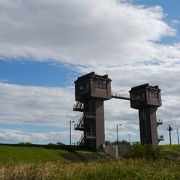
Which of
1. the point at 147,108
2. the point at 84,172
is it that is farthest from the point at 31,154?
the point at 84,172

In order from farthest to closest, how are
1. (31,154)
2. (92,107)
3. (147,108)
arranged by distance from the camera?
(147,108)
(92,107)
(31,154)

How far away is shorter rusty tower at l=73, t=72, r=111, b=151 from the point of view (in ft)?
250

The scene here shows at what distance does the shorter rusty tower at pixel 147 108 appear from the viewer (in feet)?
296

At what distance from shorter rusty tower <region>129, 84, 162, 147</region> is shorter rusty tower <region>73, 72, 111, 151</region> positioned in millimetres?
12550

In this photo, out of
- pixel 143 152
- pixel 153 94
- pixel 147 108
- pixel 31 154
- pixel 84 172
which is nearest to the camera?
pixel 84 172

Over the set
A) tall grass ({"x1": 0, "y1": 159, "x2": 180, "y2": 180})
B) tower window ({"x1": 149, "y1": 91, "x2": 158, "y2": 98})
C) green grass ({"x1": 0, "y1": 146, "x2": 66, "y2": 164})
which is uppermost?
tower window ({"x1": 149, "y1": 91, "x2": 158, "y2": 98})

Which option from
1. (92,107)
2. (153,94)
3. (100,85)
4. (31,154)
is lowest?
(31,154)

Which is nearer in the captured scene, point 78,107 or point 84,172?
point 84,172

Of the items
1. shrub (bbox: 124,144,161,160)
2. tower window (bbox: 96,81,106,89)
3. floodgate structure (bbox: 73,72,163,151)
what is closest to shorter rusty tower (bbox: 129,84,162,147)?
floodgate structure (bbox: 73,72,163,151)

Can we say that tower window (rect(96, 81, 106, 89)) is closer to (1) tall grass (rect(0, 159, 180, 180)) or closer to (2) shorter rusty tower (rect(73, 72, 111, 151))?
(2) shorter rusty tower (rect(73, 72, 111, 151))

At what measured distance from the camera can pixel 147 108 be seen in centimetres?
9150

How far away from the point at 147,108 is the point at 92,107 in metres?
19.0

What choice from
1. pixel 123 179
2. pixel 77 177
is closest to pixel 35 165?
pixel 77 177

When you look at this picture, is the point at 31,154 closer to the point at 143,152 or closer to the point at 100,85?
the point at 143,152
